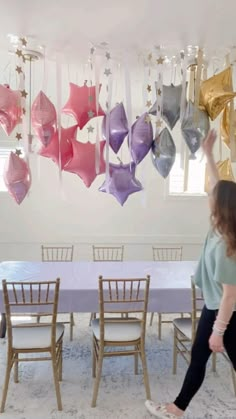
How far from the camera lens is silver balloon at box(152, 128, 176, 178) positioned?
2.51m

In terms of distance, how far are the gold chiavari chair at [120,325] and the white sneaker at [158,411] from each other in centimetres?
15

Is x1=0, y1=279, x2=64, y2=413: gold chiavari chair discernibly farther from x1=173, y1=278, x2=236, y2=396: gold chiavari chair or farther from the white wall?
the white wall

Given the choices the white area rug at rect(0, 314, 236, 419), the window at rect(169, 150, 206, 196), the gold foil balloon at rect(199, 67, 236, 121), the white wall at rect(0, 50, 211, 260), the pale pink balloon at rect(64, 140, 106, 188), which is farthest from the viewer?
the window at rect(169, 150, 206, 196)

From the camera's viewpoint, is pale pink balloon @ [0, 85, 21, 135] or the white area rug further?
pale pink balloon @ [0, 85, 21, 135]

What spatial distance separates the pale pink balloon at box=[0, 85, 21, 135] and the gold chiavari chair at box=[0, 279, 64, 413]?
1207 mm

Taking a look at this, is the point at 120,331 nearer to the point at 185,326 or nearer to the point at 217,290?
the point at 185,326

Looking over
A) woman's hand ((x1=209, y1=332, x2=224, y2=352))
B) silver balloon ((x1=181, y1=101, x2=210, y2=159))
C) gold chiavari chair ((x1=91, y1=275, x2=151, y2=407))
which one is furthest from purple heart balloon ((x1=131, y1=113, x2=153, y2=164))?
woman's hand ((x1=209, y1=332, x2=224, y2=352))

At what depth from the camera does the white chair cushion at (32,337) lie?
6.85 feet

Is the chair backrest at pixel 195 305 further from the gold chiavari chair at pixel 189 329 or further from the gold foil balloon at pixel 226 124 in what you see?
the gold foil balloon at pixel 226 124

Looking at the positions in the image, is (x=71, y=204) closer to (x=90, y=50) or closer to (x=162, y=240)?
(x=162, y=240)

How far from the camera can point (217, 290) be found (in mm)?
1663

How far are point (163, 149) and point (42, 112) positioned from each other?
94 cm

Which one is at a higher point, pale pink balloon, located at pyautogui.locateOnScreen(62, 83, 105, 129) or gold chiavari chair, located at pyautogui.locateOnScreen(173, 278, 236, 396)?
pale pink balloon, located at pyautogui.locateOnScreen(62, 83, 105, 129)

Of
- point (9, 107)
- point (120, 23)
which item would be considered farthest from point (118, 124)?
point (9, 107)
